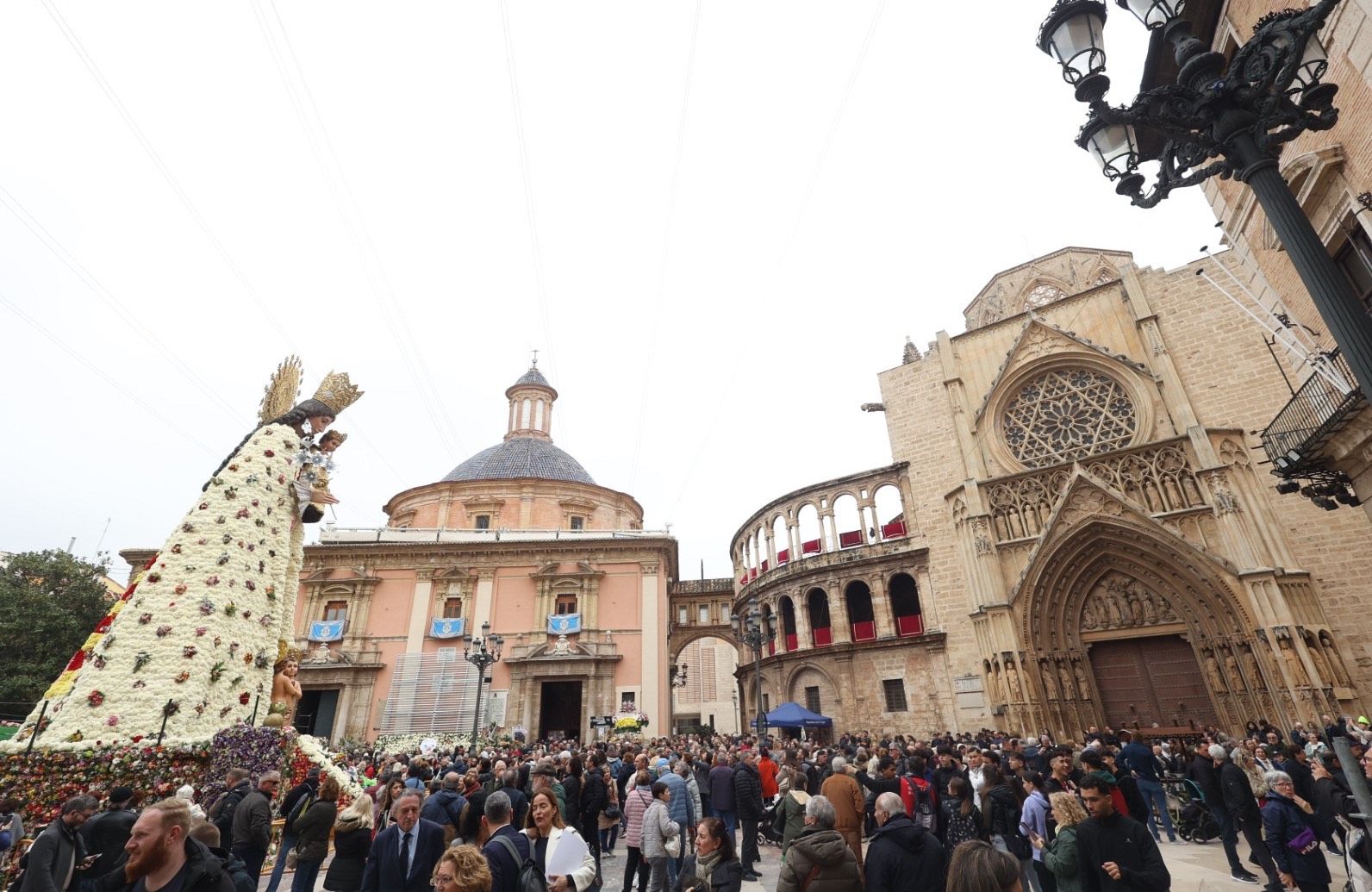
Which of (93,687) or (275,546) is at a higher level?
(275,546)

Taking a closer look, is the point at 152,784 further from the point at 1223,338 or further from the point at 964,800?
the point at 1223,338

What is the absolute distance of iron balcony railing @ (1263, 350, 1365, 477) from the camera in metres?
7.96

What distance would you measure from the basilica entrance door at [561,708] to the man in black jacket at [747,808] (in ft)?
61.5

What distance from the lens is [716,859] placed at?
4.29m

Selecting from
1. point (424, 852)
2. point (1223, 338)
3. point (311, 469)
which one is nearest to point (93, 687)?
point (311, 469)

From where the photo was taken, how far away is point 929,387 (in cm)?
2364

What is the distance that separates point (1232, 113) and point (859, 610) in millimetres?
22762

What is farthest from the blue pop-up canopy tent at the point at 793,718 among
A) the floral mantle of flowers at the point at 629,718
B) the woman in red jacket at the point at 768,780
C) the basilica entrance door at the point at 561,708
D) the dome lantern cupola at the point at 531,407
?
the dome lantern cupola at the point at 531,407

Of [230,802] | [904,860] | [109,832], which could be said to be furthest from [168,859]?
[230,802]

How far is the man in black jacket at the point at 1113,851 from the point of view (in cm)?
374

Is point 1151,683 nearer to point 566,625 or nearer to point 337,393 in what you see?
point 566,625

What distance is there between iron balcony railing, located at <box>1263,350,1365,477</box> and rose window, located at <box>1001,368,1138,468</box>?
1010 cm

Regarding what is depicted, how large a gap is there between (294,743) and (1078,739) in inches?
757

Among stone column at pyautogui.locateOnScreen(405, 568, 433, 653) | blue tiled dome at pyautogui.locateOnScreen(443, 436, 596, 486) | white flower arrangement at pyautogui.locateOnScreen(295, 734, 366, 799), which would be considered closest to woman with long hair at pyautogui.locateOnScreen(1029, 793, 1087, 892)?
white flower arrangement at pyautogui.locateOnScreen(295, 734, 366, 799)
